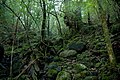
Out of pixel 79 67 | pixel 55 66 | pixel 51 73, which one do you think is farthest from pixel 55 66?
pixel 79 67

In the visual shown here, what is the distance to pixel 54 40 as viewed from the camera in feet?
37.0

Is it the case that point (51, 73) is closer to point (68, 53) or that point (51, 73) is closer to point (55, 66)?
point (55, 66)

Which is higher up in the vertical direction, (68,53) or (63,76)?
(68,53)

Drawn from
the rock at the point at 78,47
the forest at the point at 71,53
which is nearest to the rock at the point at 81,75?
the forest at the point at 71,53

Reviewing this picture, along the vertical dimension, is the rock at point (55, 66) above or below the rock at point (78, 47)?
below

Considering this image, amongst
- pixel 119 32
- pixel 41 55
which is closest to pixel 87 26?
pixel 119 32

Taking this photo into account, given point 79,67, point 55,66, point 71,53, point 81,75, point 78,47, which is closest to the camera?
point 81,75

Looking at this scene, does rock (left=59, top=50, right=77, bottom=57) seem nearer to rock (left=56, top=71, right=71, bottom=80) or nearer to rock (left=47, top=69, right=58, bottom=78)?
rock (left=47, top=69, right=58, bottom=78)

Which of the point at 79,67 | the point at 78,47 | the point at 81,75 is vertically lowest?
the point at 81,75

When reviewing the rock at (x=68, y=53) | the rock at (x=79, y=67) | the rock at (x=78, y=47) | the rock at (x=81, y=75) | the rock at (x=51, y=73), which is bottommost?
the rock at (x=51, y=73)

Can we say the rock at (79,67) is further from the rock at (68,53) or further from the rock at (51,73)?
the rock at (68,53)

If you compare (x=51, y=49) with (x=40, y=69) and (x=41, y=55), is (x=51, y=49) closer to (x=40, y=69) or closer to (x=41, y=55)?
(x=41, y=55)

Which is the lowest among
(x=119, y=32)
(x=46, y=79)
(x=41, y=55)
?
(x=46, y=79)

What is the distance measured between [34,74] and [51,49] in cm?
228
